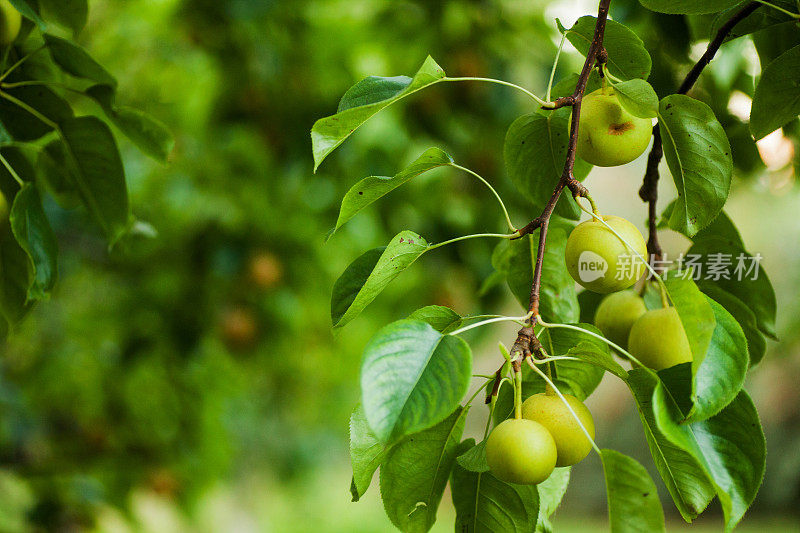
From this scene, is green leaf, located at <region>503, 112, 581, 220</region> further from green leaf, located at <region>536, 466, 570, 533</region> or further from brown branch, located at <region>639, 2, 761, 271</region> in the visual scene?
green leaf, located at <region>536, 466, 570, 533</region>

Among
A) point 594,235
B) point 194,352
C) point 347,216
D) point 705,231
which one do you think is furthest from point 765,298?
point 194,352

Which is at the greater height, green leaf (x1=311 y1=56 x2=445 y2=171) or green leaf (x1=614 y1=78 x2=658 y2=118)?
green leaf (x1=311 y1=56 x2=445 y2=171)

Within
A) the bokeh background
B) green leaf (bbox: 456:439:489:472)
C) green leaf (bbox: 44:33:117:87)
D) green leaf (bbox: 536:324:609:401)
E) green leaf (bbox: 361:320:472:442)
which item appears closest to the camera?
green leaf (bbox: 361:320:472:442)

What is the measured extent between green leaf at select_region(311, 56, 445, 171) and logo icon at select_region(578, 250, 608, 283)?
165 millimetres

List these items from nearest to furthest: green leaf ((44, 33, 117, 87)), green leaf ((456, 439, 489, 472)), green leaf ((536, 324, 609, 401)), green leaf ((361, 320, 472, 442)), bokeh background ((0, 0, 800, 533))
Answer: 1. green leaf ((361, 320, 472, 442))
2. green leaf ((456, 439, 489, 472))
3. green leaf ((536, 324, 609, 401))
4. green leaf ((44, 33, 117, 87))
5. bokeh background ((0, 0, 800, 533))

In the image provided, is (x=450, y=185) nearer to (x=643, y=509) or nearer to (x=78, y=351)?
(x=78, y=351)

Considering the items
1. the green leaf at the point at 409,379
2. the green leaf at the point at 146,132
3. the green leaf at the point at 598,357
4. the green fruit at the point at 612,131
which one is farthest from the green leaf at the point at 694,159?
the green leaf at the point at 146,132

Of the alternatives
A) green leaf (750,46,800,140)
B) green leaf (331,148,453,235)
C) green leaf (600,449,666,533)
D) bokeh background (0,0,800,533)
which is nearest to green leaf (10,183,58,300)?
green leaf (331,148,453,235)

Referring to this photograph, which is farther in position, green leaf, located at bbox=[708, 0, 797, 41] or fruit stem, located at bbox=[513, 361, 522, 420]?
green leaf, located at bbox=[708, 0, 797, 41]

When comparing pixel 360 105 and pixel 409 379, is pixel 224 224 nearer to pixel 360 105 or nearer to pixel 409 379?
pixel 360 105

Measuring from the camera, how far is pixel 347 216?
554 millimetres

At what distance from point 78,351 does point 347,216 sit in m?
2.08

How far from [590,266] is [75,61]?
55cm

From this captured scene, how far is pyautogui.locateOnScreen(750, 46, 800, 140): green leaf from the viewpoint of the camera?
0.58m
